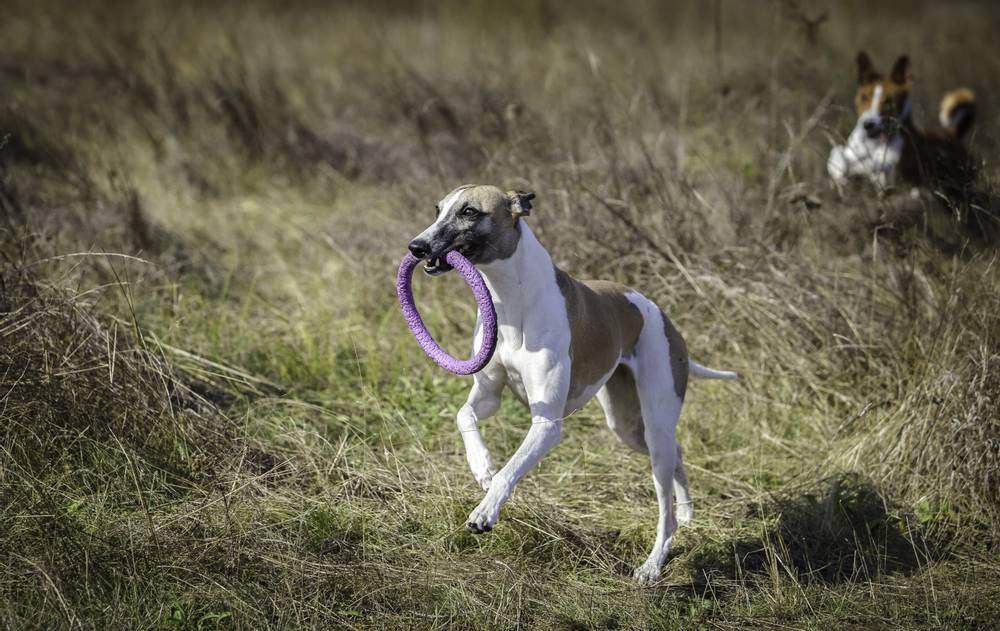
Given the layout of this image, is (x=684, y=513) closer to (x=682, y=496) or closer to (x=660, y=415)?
(x=682, y=496)

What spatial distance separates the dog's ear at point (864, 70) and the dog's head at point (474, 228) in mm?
4917

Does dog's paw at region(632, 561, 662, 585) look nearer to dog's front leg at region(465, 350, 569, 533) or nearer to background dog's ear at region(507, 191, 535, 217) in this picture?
dog's front leg at region(465, 350, 569, 533)

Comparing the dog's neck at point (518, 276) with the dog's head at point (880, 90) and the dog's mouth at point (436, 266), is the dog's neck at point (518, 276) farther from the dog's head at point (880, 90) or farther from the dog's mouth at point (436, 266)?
the dog's head at point (880, 90)

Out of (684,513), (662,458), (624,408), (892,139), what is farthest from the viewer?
(892,139)

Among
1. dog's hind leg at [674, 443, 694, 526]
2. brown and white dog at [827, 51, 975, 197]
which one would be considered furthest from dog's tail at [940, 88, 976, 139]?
dog's hind leg at [674, 443, 694, 526]

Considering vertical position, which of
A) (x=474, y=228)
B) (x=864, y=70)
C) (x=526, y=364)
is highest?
(x=474, y=228)

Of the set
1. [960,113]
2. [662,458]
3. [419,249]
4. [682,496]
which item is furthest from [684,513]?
[960,113]

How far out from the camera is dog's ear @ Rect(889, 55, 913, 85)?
7.73m

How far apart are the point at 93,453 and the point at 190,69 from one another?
841 cm

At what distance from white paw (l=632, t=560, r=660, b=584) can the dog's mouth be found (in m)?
1.69

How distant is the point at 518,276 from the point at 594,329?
454 millimetres

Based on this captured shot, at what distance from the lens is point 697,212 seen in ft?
22.1

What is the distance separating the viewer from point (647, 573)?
445 centimetres

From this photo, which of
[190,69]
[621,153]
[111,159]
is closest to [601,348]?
[621,153]
